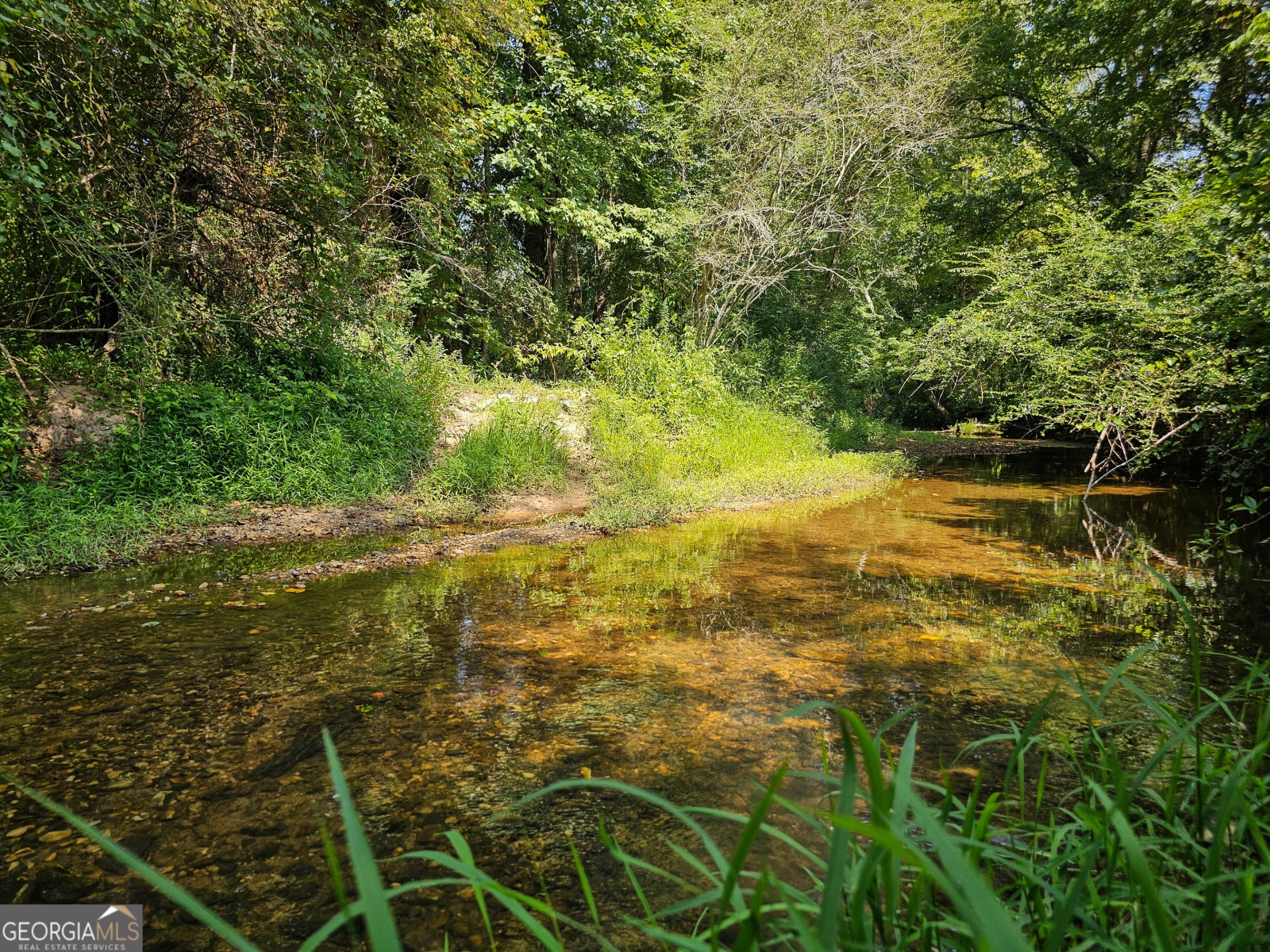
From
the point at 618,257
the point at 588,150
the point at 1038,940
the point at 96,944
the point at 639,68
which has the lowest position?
the point at 96,944

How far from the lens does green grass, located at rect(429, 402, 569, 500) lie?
8609 mm

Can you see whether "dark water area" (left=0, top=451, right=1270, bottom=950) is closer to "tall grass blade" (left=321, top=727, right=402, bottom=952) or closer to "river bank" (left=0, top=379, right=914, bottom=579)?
"tall grass blade" (left=321, top=727, right=402, bottom=952)

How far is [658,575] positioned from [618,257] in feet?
47.5

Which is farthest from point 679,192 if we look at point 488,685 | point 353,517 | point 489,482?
point 488,685

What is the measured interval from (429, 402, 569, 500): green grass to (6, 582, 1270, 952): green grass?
6462 mm

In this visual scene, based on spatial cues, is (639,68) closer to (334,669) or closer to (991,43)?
(991,43)

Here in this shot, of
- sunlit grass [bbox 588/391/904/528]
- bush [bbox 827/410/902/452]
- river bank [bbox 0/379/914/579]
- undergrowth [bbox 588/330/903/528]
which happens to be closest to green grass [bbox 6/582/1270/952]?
river bank [bbox 0/379/914/579]

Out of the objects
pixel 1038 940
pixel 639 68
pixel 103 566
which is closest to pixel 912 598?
pixel 1038 940

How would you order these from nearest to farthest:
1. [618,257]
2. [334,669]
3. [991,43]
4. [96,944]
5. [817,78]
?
[96,944]
[334,669]
[817,78]
[991,43]
[618,257]

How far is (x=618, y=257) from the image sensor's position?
18.4m

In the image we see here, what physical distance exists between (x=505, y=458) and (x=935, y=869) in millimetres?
8709

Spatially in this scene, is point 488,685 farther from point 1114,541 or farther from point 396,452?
point 1114,541

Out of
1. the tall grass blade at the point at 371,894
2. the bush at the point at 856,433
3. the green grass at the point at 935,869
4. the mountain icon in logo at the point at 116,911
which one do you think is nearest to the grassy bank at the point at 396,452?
the bush at the point at 856,433

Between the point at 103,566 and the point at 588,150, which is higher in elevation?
the point at 588,150
